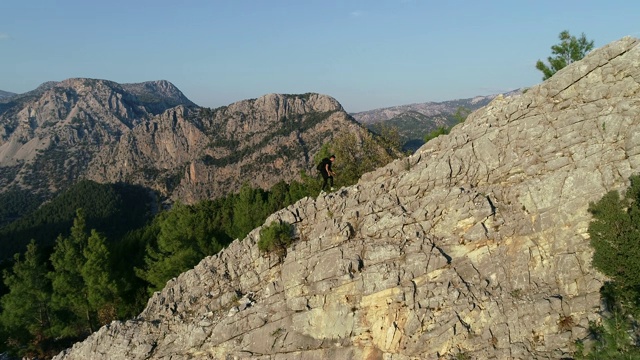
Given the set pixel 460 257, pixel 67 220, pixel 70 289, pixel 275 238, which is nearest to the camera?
pixel 460 257

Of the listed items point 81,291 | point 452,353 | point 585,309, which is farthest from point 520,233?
point 81,291

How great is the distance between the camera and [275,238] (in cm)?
2597

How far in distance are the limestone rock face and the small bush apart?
0.69m

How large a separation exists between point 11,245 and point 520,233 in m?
168

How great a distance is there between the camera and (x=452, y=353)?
1947cm

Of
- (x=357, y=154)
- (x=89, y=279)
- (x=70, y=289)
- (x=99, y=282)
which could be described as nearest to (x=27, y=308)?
(x=70, y=289)

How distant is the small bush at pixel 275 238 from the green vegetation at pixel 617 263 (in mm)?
16548

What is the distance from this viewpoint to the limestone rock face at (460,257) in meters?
19.9

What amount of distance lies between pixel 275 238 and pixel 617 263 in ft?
60.4

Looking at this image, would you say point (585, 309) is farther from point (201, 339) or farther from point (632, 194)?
point (201, 339)

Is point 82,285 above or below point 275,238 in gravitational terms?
below

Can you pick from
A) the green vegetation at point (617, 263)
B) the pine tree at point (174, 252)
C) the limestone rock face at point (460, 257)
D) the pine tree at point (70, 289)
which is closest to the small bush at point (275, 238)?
the limestone rock face at point (460, 257)

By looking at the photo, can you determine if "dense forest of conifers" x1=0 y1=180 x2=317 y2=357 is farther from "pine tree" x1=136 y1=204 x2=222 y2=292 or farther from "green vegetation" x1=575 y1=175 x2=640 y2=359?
"green vegetation" x1=575 y1=175 x2=640 y2=359

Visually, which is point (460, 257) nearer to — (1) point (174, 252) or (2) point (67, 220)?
(1) point (174, 252)
